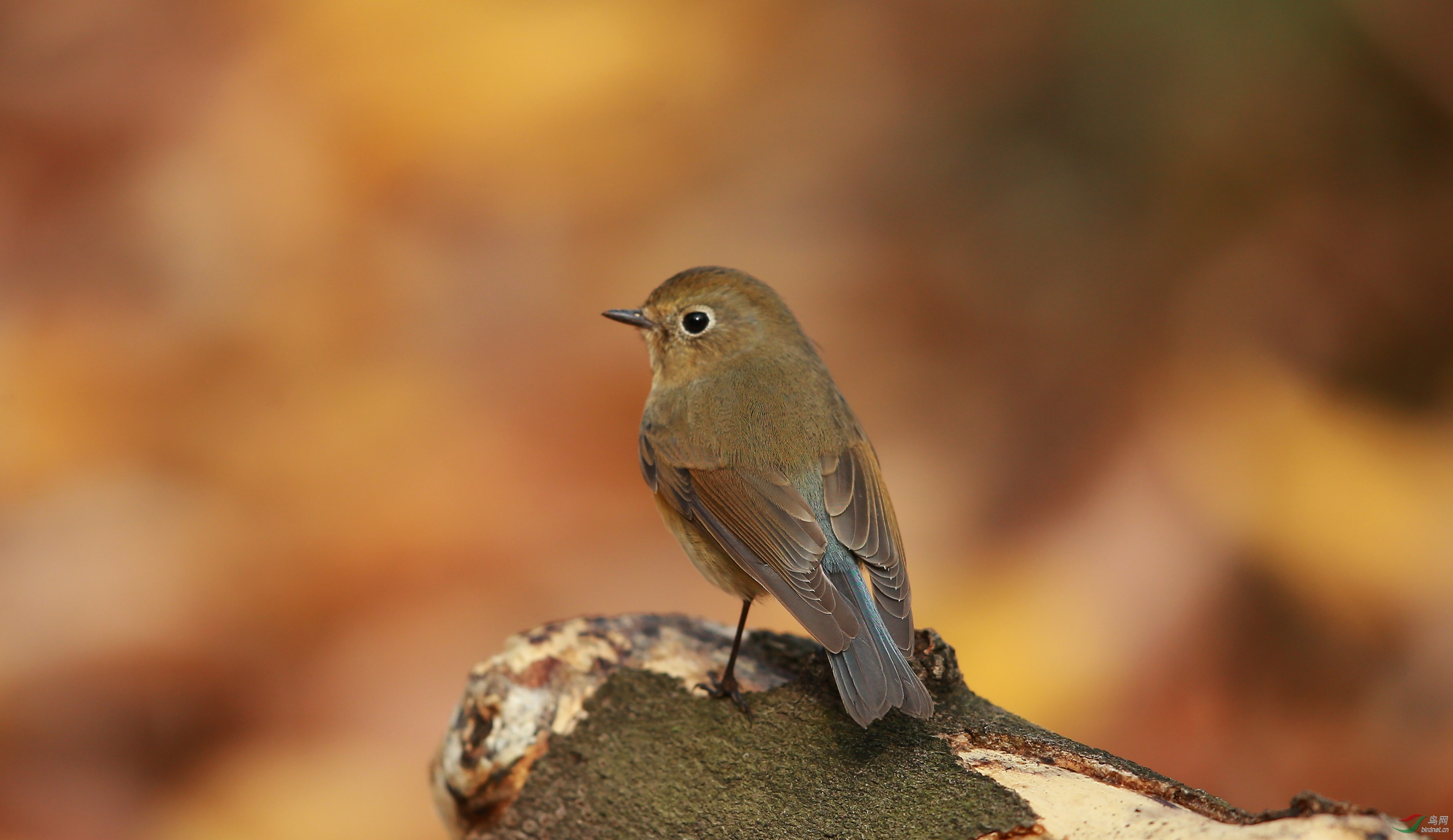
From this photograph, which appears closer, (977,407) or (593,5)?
(977,407)

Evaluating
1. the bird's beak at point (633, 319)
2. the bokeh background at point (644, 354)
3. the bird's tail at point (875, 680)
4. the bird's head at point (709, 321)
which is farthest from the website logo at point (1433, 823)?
the bird's beak at point (633, 319)

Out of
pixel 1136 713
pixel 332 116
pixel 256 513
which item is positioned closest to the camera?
pixel 1136 713

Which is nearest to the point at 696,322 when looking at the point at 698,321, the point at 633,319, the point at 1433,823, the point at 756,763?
the point at 698,321

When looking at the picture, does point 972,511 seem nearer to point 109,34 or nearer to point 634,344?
point 634,344

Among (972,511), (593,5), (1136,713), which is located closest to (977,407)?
(972,511)

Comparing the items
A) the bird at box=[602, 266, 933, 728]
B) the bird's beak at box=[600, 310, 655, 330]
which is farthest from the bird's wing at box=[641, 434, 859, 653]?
the bird's beak at box=[600, 310, 655, 330]

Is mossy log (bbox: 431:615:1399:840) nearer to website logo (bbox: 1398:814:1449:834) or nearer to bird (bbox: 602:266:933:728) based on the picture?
bird (bbox: 602:266:933:728)

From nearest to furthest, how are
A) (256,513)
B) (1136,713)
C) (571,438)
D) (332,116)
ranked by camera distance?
(1136,713)
(256,513)
(571,438)
(332,116)

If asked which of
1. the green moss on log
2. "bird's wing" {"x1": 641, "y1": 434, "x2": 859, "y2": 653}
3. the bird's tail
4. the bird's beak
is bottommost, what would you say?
the green moss on log
